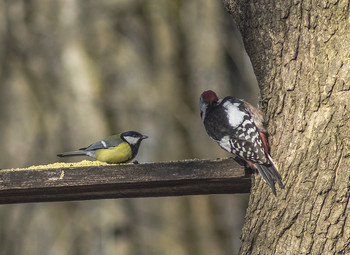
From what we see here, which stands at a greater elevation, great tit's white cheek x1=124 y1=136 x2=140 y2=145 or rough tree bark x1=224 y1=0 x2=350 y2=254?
rough tree bark x1=224 y1=0 x2=350 y2=254

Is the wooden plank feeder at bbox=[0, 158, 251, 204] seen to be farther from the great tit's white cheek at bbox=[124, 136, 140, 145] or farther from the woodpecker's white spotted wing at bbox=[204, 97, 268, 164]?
the great tit's white cheek at bbox=[124, 136, 140, 145]

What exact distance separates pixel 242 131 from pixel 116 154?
0.99 m

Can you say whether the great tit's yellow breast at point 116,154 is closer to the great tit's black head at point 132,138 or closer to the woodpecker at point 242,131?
the great tit's black head at point 132,138

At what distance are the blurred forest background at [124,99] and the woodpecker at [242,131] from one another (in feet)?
9.65

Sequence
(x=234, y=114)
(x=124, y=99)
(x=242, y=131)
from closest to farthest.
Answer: (x=242, y=131) < (x=234, y=114) < (x=124, y=99)

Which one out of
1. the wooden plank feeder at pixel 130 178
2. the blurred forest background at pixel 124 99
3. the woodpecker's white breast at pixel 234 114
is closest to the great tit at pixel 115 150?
the wooden plank feeder at pixel 130 178

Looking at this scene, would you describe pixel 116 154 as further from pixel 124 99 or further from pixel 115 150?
pixel 124 99

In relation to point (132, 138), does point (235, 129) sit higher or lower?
higher

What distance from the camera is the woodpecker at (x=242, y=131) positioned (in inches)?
129

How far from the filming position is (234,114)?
3777 mm

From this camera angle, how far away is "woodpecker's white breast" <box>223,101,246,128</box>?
3.70 m

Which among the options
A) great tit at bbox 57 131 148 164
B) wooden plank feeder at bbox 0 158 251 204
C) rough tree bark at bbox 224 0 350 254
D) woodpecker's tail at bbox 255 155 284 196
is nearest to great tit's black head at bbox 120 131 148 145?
great tit at bbox 57 131 148 164

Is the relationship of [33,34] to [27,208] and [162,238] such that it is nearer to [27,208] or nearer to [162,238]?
[27,208]

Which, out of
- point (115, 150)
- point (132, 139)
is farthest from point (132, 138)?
point (115, 150)
